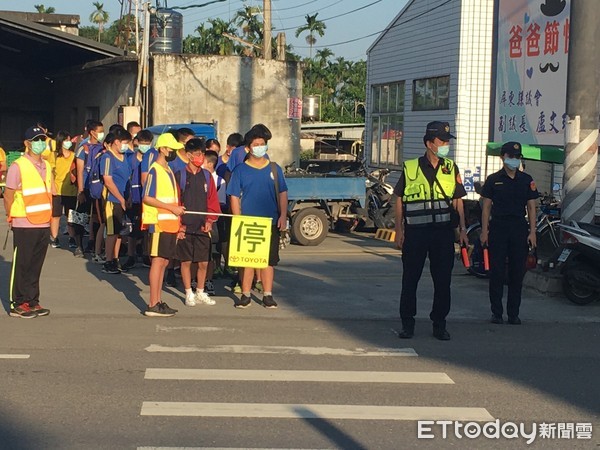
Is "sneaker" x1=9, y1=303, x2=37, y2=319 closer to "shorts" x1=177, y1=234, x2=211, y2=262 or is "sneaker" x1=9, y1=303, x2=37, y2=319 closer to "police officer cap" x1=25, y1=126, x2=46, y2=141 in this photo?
"shorts" x1=177, y1=234, x2=211, y2=262

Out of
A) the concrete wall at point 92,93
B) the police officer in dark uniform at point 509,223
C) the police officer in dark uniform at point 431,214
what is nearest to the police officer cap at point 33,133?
the police officer in dark uniform at point 431,214

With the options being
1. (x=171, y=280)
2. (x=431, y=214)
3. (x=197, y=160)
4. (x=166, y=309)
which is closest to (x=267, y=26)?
(x=171, y=280)

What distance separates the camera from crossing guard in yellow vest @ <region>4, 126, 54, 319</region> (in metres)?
9.09

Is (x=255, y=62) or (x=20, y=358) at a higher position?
(x=255, y=62)

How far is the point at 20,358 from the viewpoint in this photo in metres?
7.55

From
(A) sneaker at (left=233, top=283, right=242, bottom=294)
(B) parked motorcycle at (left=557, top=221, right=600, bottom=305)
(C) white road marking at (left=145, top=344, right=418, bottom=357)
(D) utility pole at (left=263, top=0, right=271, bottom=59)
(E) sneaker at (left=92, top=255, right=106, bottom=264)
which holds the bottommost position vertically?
(C) white road marking at (left=145, top=344, right=418, bottom=357)

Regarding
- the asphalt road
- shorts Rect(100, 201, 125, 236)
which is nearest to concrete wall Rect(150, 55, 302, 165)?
shorts Rect(100, 201, 125, 236)

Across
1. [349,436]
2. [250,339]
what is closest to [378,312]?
[250,339]

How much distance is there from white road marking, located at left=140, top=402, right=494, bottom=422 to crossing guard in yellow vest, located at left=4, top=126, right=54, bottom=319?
3.50 metres

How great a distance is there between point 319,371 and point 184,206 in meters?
3.18

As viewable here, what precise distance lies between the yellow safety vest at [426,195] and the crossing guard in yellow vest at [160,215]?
2409 millimetres

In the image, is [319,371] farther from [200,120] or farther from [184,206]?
[200,120]

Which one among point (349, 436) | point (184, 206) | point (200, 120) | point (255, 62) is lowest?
point (349, 436)

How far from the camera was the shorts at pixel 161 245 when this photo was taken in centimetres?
921
